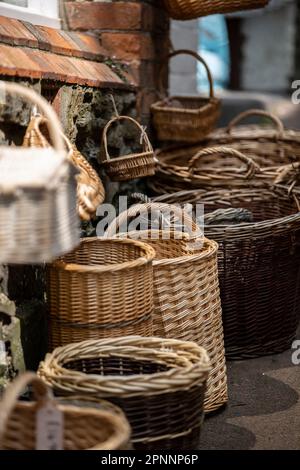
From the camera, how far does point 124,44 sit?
3830 millimetres

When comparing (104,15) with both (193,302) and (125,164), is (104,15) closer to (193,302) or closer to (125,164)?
(125,164)

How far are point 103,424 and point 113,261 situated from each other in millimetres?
992

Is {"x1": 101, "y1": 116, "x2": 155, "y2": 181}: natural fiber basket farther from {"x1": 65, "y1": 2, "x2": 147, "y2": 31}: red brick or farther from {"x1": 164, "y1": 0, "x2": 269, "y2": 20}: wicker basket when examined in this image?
{"x1": 164, "y1": 0, "x2": 269, "y2": 20}: wicker basket

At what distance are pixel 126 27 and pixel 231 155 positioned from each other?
2.63 ft

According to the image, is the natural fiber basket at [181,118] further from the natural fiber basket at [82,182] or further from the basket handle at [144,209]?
the natural fiber basket at [82,182]

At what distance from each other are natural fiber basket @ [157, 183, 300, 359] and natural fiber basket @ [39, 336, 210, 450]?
0.96 meters

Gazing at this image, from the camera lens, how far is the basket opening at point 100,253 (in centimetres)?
289

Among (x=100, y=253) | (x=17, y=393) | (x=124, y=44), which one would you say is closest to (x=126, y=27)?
(x=124, y=44)

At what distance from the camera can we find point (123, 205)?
379cm

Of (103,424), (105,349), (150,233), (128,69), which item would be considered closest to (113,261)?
(150,233)

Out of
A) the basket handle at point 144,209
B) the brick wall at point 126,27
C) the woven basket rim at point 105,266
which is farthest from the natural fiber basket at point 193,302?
the brick wall at point 126,27

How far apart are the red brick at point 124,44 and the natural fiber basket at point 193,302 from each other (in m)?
1.14

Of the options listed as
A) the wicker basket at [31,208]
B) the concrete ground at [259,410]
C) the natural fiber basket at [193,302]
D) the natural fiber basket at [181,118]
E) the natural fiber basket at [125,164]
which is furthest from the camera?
the natural fiber basket at [181,118]
